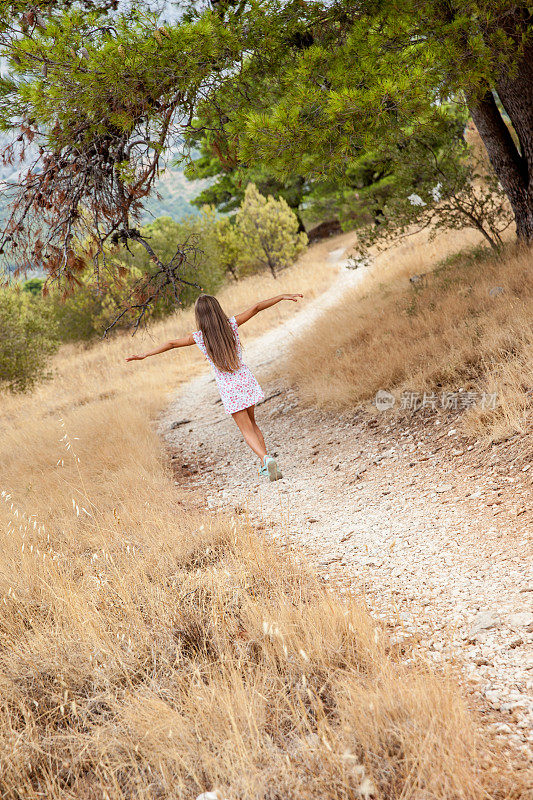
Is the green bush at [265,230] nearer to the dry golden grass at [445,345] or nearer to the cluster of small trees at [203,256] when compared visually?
the cluster of small trees at [203,256]

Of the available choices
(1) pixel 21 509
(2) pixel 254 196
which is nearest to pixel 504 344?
(1) pixel 21 509

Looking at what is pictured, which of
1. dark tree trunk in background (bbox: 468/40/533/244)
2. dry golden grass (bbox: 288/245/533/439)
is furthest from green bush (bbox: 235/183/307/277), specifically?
dark tree trunk in background (bbox: 468/40/533/244)

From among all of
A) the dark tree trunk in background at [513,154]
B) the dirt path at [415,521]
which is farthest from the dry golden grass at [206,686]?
the dark tree trunk in background at [513,154]

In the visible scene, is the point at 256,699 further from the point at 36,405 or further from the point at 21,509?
the point at 36,405

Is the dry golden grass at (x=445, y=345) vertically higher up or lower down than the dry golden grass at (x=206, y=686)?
higher up

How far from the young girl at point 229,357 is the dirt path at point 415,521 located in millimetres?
522

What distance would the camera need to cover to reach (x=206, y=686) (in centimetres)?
223

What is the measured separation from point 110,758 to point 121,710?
0.17 m

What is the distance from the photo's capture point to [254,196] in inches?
865

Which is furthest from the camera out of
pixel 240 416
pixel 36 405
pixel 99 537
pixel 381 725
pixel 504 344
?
pixel 36 405

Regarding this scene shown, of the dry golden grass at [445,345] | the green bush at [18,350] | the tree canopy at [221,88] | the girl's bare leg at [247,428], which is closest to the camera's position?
the dry golden grass at [445,345]

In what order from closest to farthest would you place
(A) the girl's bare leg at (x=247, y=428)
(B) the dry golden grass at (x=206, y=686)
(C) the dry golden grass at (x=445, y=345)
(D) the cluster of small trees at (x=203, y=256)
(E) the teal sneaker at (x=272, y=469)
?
(B) the dry golden grass at (x=206, y=686) < (C) the dry golden grass at (x=445, y=345) < (E) the teal sneaker at (x=272, y=469) < (A) the girl's bare leg at (x=247, y=428) < (D) the cluster of small trees at (x=203, y=256)

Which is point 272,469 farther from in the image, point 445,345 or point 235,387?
point 445,345

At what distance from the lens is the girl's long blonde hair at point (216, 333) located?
532 cm
